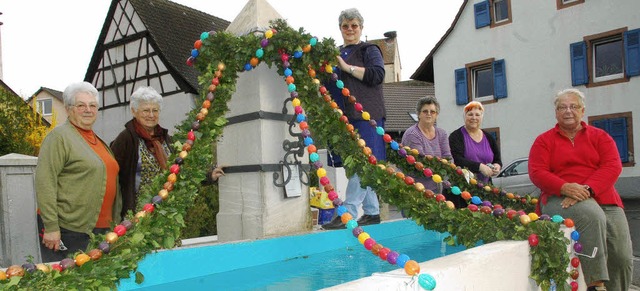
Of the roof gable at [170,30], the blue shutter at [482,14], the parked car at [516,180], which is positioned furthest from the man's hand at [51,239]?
the blue shutter at [482,14]

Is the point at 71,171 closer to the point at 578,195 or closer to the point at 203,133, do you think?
the point at 203,133

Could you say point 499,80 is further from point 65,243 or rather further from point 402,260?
point 402,260

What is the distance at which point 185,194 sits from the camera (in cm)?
321

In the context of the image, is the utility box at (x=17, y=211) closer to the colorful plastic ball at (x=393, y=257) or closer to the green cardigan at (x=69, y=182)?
the green cardigan at (x=69, y=182)

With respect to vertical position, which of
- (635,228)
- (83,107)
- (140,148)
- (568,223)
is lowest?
(635,228)

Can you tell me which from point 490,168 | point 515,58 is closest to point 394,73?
point 515,58

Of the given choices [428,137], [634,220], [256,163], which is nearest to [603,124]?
[634,220]

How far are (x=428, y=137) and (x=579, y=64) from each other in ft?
45.6

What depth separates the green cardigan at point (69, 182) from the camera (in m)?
2.95

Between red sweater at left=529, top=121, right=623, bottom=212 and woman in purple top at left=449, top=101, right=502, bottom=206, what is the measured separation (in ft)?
3.47

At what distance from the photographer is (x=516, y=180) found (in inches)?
588

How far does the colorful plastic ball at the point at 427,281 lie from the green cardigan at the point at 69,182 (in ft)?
5.62

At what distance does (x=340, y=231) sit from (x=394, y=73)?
1589 inches

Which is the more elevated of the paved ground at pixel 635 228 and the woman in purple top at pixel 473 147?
the woman in purple top at pixel 473 147
